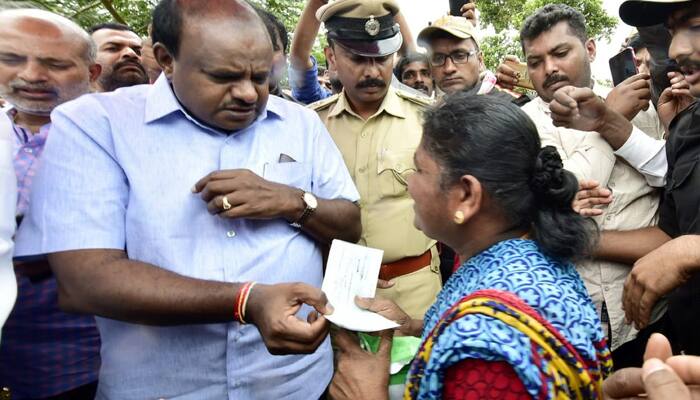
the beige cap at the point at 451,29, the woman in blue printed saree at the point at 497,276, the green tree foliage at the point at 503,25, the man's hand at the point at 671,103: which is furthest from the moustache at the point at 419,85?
the green tree foliage at the point at 503,25

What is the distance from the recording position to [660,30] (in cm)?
292

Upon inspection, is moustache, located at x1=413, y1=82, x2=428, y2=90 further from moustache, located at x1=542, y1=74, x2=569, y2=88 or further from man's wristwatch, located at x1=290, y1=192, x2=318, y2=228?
man's wristwatch, located at x1=290, y1=192, x2=318, y2=228

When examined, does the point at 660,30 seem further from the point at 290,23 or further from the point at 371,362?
the point at 290,23

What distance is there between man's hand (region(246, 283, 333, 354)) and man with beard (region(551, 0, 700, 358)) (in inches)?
49.1

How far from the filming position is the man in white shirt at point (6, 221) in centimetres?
131

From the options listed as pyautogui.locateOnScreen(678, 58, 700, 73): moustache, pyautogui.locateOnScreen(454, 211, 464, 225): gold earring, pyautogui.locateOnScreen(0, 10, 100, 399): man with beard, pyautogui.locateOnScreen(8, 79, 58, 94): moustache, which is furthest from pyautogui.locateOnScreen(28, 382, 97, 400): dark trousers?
pyautogui.locateOnScreen(678, 58, 700, 73): moustache

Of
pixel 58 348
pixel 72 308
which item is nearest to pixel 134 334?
pixel 72 308

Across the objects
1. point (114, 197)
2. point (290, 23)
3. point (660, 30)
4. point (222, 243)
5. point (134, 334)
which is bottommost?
point (290, 23)

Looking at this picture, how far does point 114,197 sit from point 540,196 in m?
1.35

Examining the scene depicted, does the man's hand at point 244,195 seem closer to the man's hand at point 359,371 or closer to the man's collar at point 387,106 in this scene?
the man's hand at point 359,371

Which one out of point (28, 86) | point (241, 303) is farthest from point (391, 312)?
point (28, 86)

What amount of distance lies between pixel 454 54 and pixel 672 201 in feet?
6.59

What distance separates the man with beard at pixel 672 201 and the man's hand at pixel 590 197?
0.94 ft

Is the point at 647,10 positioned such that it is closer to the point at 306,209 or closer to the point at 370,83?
the point at 370,83
